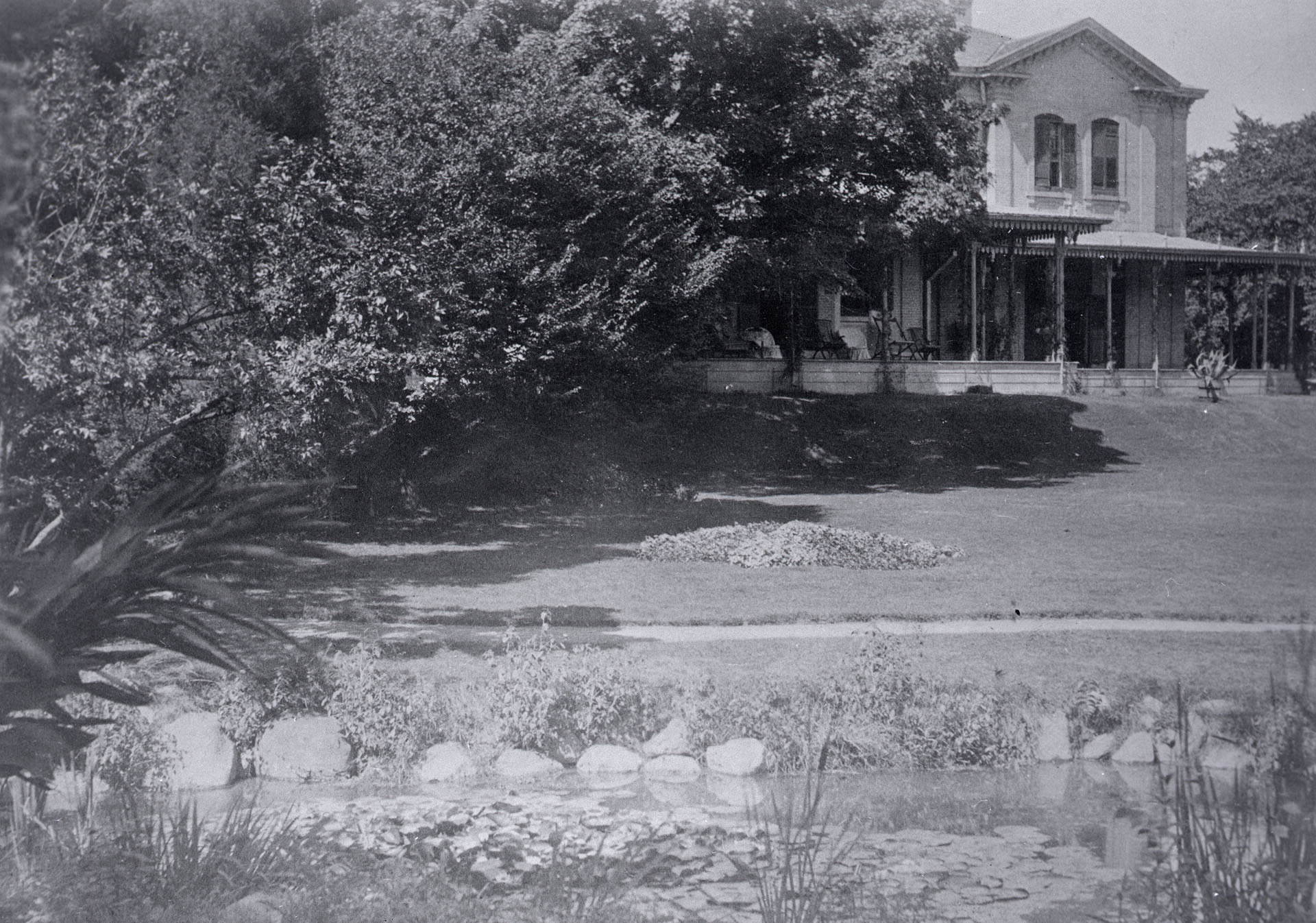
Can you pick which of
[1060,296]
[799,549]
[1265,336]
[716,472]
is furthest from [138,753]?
[1060,296]

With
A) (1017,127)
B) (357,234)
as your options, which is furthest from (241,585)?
(1017,127)

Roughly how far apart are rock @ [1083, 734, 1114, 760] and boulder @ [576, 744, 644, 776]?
231cm

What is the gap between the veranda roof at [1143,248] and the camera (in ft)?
81.8

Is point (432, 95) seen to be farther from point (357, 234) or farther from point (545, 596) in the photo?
point (545, 596)

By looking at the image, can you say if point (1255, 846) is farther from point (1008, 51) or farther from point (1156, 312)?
point (1156, 312)

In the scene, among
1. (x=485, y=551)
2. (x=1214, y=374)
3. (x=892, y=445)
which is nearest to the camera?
(x=485, y=551)

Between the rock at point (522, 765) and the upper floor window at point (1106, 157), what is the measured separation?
24.7m

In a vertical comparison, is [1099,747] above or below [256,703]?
below

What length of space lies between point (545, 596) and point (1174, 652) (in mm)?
4823

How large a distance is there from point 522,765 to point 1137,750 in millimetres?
3145

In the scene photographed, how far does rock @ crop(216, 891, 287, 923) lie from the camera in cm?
306

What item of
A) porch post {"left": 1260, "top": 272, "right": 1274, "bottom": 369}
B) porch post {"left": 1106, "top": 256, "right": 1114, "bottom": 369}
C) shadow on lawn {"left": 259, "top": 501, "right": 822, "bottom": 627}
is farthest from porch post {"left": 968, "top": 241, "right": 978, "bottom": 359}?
shadow on lawn {"left": 259, "top": 501, "right": 822, "bottom": 627}

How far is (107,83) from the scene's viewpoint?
19.4 ft

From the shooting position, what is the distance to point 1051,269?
27.4 metres
